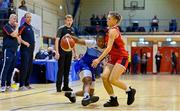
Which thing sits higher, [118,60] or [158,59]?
[118,60]

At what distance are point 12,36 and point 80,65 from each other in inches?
127

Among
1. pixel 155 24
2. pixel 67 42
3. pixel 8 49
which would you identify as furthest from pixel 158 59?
pixel 67 42

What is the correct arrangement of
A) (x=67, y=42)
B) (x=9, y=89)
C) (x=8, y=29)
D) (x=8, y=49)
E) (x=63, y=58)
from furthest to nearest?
(x=9, y=89) < (x=8, y=49) < (x=8, y=29) < (x=63, y=58) < (x=67, y=42)

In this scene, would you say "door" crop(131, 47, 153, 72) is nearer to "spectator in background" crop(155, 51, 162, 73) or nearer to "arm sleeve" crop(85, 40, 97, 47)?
"spectator in background" crop(155, 51, 162, 73)

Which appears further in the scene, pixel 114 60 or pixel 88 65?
pixel 88 65

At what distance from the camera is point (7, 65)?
10.1 metres

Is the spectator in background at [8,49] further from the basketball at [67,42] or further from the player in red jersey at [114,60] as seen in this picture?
the player in red jersey at [114,60]

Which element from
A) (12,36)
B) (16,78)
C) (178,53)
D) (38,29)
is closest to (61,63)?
(12,36)

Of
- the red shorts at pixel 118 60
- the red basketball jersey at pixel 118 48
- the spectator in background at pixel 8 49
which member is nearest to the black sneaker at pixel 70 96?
the red shorts at pixel 118 60

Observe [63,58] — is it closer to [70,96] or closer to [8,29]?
[8,29]

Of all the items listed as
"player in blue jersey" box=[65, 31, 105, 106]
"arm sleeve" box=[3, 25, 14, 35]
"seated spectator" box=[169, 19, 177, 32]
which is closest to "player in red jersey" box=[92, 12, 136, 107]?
"player in blue jersey" box=[65, 31, 105, 106]

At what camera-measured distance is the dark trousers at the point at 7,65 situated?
33.1ft

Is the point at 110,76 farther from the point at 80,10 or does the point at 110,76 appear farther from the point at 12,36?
the point at 80,10

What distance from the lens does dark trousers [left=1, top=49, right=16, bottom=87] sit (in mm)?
10086
